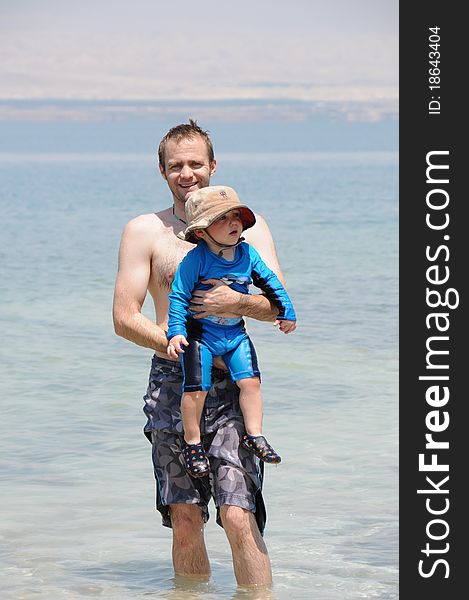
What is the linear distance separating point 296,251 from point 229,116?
99119 mm

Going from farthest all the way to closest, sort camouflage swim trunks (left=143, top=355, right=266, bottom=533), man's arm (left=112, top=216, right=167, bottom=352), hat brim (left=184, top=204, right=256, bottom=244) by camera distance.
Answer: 1. man's arm (left=112, top=216, right=167, bottom=352)
2. camouflage swim trunks (left=143, top=355, right=266, bottom=533)
3. hat brim (left=184, top=204, right=256, bottom=244)

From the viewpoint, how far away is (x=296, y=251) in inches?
793

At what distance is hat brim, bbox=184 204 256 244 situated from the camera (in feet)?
16.0

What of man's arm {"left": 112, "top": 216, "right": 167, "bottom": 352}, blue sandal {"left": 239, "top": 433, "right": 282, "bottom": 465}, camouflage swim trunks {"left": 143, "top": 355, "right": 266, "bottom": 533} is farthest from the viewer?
man's arm {"left": 112, "top": 216, "right": 167, "bottom": 352}

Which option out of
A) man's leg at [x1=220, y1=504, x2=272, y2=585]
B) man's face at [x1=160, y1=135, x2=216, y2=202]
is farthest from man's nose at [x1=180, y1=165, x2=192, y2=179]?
man's leg at [x1=220, y1=504, x2=272, y2=585]

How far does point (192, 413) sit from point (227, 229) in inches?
27.7

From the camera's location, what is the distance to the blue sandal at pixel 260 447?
16.5 ft

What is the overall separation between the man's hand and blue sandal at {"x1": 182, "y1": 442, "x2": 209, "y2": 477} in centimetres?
50

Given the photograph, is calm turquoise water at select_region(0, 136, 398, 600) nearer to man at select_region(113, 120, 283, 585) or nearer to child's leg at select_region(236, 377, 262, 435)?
man at select_region(113, 120, 283, 585)

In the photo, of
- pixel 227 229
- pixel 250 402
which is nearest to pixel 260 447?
pixel 250 402

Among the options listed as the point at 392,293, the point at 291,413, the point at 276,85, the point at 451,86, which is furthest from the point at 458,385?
the point at 276,85

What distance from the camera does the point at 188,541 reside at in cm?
545

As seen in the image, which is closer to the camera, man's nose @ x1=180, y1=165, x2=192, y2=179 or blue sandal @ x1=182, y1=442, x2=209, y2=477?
blue sandal @ x1=182, y1=442, x2=209, y2=477

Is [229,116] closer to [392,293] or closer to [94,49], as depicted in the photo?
[94,49]
